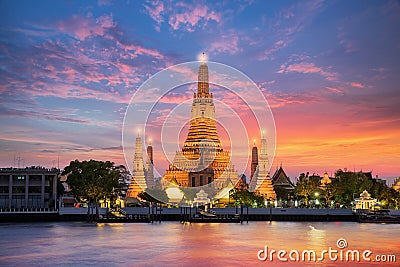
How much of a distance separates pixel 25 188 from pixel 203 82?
46653 millimetres

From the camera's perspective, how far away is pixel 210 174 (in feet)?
340

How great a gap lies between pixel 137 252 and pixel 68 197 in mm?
59451

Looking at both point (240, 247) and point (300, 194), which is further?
point (300, 194)

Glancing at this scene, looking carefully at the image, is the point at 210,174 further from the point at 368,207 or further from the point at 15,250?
the point at 15,250

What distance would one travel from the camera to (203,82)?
372 ft

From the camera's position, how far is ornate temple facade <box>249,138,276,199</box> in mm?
102675

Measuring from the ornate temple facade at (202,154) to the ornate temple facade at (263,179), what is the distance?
12.1ft

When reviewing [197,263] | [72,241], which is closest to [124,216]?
[72,241]

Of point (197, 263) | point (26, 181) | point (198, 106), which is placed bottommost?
point (197, 263)

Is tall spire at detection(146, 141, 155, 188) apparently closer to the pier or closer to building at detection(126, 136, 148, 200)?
building at detection(126, 136, 148, 200)

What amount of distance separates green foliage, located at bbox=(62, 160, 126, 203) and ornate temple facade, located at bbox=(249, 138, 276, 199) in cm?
3486

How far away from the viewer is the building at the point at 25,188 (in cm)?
7631

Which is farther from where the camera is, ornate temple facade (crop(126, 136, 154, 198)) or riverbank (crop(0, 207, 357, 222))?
ornate temple facade (crop(126, 136, 154, 198))

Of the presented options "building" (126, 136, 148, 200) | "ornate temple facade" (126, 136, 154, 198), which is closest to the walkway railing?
"ornate temple facade" (126, 136, 154, 198)
